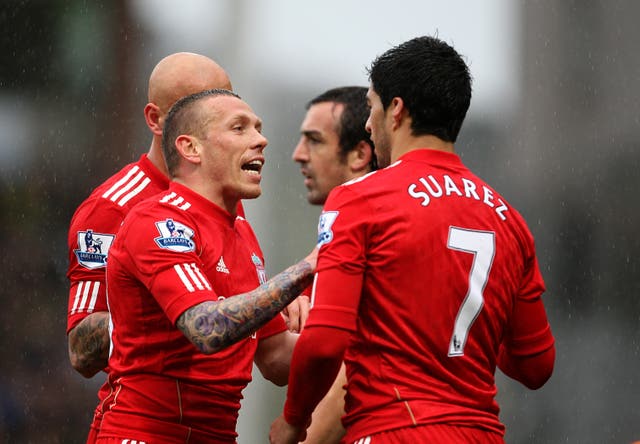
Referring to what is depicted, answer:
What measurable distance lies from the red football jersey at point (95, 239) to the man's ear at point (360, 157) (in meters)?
1.05

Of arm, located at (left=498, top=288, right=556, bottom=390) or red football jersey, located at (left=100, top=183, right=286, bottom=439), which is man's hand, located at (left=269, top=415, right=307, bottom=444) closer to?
red football jersey, located at (left=100, top=183, right=286, bottom=439)

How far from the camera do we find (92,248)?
325 cm

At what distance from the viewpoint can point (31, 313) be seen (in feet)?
24.0

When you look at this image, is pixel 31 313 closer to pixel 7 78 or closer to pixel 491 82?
pixel 7 78

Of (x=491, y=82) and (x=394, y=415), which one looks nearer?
(x=394, y=415)

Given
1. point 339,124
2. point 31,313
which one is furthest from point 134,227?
point 31,313

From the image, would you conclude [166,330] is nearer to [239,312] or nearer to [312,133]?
[239,312]

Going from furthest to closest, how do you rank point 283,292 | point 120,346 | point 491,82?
1. point 491,82
2. point 120,346
3. point 283,292

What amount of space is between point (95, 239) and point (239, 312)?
0.97 meters

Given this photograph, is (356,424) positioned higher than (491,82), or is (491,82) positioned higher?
(491,82)

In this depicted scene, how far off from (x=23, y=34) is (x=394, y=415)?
6182 mm

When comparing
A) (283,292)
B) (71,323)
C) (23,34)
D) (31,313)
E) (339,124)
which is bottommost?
(31,313)

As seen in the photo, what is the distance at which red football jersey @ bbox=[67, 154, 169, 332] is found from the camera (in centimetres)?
325

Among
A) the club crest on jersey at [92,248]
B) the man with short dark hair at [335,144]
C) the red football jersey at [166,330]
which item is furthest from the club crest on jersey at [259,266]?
the man with short dark hair at [335,144]
